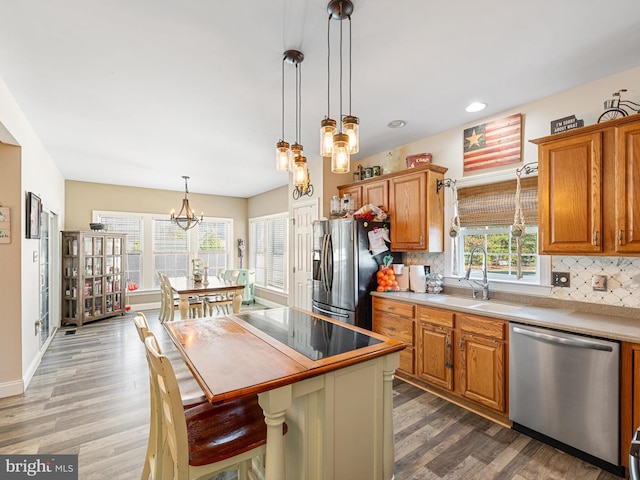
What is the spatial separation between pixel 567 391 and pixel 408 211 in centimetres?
209

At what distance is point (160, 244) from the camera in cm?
696

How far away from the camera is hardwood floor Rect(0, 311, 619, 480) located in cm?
200

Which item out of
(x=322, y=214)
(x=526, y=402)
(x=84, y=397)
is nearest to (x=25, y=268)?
(x=84, y=397)

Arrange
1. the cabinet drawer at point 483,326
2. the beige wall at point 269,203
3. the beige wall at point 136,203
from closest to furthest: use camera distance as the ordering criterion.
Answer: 1. the cabinet drawer at point 483,326
2. the beige wall at point 136,203
3. the beige wall at point 269,203

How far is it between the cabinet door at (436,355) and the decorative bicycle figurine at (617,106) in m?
2.09

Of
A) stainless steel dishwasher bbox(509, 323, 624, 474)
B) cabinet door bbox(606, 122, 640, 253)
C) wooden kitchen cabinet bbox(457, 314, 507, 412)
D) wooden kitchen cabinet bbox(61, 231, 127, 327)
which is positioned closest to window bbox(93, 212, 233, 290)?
wooden kitchen cabinet bbox(61, 231, 127, 327)

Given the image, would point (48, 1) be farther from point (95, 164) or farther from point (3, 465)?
point (95, 164)

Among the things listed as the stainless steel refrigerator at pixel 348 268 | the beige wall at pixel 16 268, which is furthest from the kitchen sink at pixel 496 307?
the beige wall at pixel 16 268

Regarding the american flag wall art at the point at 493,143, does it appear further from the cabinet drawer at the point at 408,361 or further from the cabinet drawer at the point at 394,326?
the cabinet drawer at the point at 408,361

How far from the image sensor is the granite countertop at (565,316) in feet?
6.56

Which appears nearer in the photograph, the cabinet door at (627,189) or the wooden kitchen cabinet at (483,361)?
the cabinet door at (627,189)

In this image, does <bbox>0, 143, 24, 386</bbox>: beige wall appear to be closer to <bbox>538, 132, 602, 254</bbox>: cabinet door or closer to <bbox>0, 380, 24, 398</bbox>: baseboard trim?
<bbox>0, 380, 24, 398</bbox>: baseboard trim

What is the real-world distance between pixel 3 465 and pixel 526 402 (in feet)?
11.8

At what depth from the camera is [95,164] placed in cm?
486
